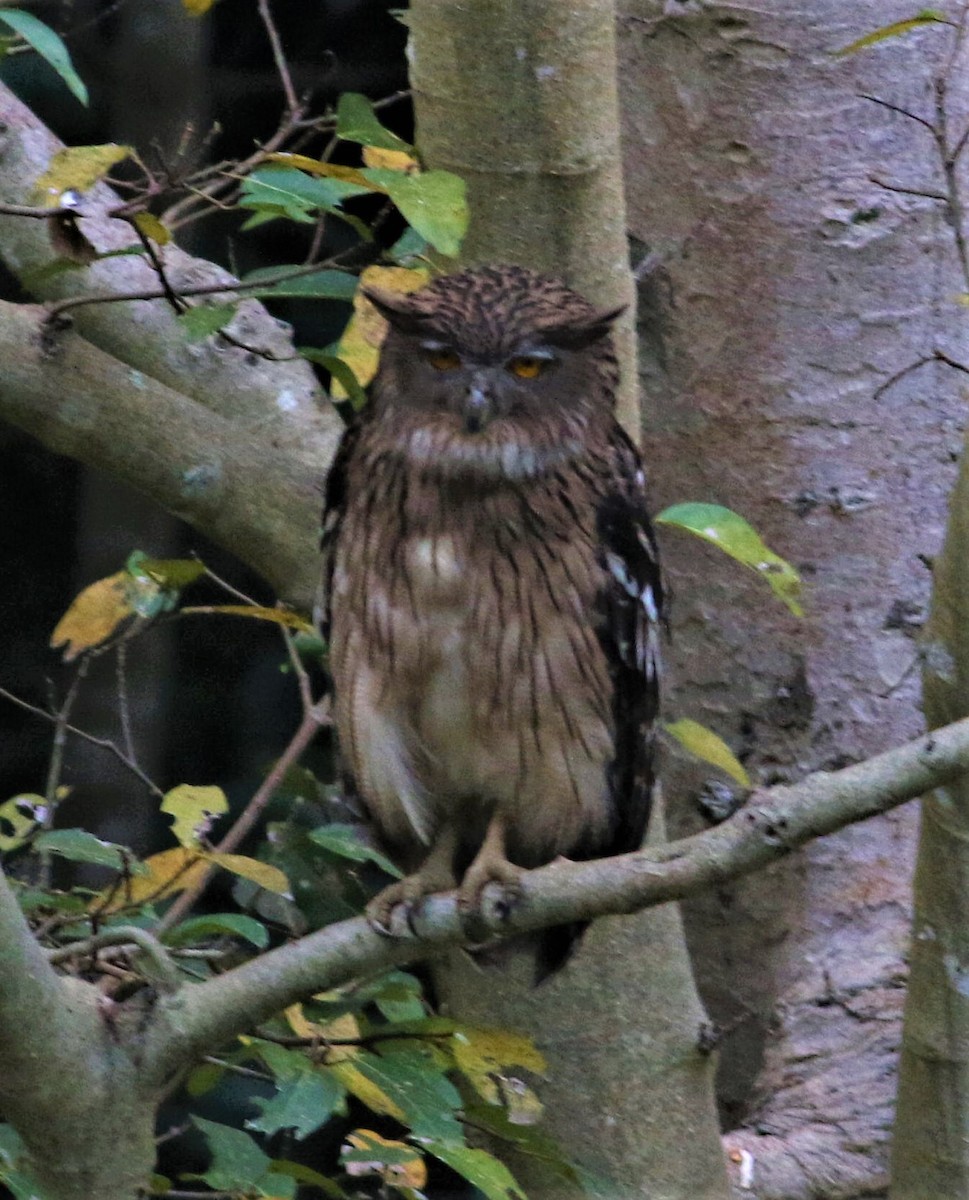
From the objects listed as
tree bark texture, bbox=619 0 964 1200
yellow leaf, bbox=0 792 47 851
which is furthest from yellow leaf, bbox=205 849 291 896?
tree bark texture, bbox=619 0 964 1200

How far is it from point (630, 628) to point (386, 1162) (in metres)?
0.61

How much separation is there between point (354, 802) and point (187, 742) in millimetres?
1131

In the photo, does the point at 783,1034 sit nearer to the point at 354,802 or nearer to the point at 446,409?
the point at 354,802

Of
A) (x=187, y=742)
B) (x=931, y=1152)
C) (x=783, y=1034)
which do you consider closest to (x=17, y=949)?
(x=931, y=1152)

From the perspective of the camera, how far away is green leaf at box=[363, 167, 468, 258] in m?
1.47

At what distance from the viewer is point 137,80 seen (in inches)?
113

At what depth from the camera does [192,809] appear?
61.5 inches

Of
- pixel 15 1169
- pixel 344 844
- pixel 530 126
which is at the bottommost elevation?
pixel 15 1169

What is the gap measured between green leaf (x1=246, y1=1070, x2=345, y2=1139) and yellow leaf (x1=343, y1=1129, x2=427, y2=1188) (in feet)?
0.26

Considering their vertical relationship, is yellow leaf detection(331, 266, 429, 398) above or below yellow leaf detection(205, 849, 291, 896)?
above

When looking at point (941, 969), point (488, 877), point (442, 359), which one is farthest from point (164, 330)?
point (941, 969)

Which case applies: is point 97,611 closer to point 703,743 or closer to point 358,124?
point 358,124

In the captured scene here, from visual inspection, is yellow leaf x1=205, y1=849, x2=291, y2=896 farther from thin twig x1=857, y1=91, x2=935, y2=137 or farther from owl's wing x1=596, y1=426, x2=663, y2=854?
thin twig x1=857, y1=91, x2=935, y2=137

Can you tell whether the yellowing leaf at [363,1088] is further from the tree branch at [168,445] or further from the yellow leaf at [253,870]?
Result: the tree branch at [168,445]
